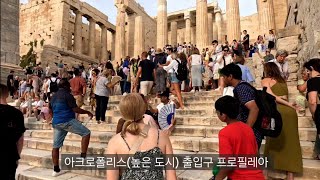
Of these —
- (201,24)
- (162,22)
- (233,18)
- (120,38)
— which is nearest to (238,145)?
(233,18)

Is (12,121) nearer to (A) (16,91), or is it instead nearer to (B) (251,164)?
(B) (251,164)

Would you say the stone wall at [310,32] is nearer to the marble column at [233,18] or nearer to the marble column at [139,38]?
the marble column at [233,18]

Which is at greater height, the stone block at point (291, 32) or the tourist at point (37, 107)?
the stone block at point (291, 32)

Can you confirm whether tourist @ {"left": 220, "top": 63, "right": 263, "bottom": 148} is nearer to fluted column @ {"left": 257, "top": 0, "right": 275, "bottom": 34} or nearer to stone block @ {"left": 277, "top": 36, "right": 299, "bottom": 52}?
A: stone block @ {"left": 277, "top": 36, "right": 299, "bottom": 52}

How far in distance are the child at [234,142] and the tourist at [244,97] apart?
0.62m

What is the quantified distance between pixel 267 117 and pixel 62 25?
33.5m

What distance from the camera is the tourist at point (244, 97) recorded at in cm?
277

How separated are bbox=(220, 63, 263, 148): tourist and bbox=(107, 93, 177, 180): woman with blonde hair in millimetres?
1267

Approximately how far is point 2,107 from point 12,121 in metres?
0.18

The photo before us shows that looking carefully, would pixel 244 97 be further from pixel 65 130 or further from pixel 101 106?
pixel 101 106

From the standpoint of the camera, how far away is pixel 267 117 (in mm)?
2793

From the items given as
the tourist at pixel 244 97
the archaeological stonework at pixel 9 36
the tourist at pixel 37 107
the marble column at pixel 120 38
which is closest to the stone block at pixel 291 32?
the tourist at pixel 244 97

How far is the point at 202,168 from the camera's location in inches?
158

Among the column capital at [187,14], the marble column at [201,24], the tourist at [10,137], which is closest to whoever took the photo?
the tourist at [10,137]
